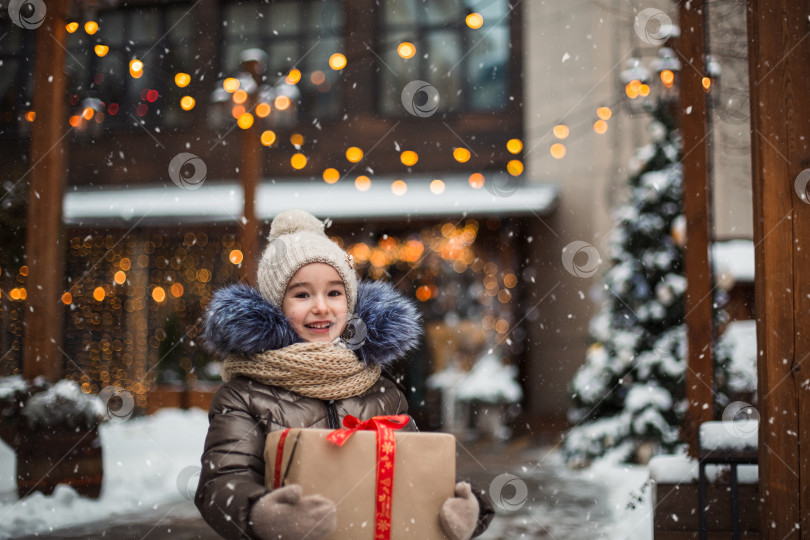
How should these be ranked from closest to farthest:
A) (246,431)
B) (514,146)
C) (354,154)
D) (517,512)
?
(246,431)
(517,512)
(354,154)
(514,146)

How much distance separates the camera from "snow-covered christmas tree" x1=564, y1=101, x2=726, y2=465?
5.42 meters

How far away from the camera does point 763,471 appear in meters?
2.34

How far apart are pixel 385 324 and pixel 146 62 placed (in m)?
6.37

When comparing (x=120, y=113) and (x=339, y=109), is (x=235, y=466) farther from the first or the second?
(x=339, y=109)

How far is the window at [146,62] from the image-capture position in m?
6.36

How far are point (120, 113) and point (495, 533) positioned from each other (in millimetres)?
5448

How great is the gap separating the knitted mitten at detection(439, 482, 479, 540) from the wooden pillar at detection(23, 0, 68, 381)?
2.77m

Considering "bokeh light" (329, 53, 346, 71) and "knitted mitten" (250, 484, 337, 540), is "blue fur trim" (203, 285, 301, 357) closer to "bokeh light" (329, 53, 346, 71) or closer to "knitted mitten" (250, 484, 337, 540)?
"knitted mitten" (250, 484, 337, 540)

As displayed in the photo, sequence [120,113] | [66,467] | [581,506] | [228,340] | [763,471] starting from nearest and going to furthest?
[228,340] → [763,471] → [66,467] → [581,506] → [120,113]

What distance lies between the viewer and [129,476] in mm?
4773

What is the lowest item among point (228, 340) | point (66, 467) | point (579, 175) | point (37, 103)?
point (66, 467)

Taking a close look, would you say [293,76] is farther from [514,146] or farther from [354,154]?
[514,146]

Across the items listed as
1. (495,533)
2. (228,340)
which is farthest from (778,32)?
(495,533)

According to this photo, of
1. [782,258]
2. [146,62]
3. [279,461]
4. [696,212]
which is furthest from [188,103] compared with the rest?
[279,461]
